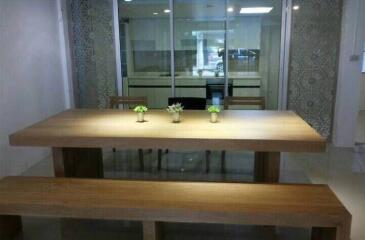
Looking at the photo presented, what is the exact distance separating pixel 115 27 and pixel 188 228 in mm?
3210

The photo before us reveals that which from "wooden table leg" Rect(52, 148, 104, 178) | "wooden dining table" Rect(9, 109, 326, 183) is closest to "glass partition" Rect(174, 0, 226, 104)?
"wooden dining table" Rect(9, 109, 326, 183)

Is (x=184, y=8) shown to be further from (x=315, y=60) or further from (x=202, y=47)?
(x=315, y=60)

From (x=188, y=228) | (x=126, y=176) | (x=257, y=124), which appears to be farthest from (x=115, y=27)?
(x=188, y=228)

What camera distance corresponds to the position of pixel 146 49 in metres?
5.03

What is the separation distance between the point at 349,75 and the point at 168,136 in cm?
302

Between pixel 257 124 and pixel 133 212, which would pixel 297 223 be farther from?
pixel 257 124

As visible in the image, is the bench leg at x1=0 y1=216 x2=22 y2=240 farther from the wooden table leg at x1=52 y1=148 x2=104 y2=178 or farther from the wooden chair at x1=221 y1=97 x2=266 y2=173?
the wooden chair at x1=221 y1=97 x2=266 y2=173

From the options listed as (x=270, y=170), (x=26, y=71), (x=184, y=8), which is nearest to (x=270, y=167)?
(x=270, y=170)

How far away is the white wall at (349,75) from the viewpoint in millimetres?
4160

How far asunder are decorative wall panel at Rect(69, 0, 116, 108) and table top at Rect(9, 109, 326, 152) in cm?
176

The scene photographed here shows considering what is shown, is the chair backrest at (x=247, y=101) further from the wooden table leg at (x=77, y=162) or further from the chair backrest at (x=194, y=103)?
the wooden table leg at (x=77, y=162)

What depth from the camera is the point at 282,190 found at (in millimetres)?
2174

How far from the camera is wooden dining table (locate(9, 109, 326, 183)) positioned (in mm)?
2367

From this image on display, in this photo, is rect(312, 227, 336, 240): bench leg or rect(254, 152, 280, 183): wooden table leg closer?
rect(312, 227, 336, 240): bench leg
